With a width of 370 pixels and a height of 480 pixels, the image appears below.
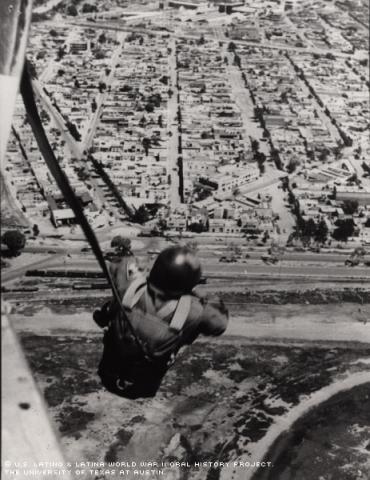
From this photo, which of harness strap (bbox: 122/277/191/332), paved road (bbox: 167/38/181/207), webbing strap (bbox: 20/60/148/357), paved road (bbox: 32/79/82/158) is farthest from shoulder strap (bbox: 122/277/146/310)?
paved road (bbox: 32/79/82/158)

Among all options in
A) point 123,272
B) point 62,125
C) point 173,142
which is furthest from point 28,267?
point 123,272

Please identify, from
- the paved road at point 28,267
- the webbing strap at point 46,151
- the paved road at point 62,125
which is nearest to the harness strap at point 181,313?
the webbing strap at point 46,151

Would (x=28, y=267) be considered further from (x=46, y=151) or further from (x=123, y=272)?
(x=46, y=151)

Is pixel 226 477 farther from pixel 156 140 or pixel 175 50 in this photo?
pixel 175 50

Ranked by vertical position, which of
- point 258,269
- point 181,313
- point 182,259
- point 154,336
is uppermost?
point 182,259

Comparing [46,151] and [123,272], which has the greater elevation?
[46,151]

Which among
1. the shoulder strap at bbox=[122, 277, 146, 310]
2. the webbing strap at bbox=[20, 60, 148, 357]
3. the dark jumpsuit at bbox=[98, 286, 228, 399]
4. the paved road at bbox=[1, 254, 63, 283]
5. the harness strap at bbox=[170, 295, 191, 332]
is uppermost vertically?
the webbing strap at bbox=[20, 60, 148, 357]

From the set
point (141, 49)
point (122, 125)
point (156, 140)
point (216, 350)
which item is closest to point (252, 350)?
point (216, 350)

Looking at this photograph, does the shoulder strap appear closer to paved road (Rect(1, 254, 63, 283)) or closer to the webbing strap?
the webbing strap
